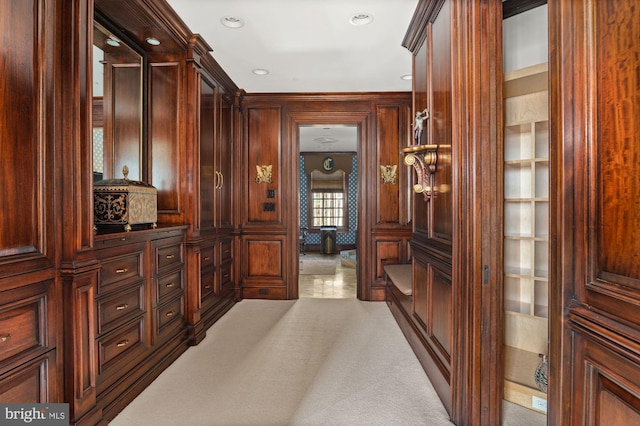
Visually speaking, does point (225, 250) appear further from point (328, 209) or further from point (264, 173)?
point (328, 209)

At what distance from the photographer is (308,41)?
3.12m

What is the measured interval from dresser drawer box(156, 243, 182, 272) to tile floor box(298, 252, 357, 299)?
2.34 meters

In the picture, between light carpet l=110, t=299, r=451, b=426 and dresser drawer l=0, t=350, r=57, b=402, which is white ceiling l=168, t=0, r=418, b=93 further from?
light carpet l=110, t=299, r=451, b=426

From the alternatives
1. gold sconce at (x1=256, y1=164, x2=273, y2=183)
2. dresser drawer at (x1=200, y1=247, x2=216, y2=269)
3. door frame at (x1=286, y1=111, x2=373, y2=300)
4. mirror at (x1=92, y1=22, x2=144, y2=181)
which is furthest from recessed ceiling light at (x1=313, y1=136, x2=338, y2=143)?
mirror at (x1=92, y1=22, x2=144, y2=181)

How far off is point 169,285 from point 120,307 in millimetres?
662

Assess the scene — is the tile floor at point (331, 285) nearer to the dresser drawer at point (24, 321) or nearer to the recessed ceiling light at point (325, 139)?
the recessed ceiling light at point (325, 139)

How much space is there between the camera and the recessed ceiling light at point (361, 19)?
2.68m

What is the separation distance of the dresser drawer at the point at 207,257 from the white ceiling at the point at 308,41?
6.68 ft

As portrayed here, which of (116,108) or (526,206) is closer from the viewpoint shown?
(526,206)

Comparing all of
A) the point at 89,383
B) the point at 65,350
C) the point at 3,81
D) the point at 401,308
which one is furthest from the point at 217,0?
the point at 401,308

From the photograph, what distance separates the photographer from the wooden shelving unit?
2.15 m

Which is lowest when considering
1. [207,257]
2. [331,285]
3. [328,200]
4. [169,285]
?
[331,285]

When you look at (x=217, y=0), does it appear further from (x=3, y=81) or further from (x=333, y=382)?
(x=333, y=382)

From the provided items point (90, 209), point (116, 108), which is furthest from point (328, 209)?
point (90, 209)
